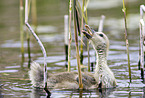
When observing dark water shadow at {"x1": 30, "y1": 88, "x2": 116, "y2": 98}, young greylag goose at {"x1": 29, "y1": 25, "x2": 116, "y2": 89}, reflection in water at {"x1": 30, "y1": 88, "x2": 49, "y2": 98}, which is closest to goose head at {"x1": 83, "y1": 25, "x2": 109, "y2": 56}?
young greylag goose at {"x1": 29, "y1": 25, "x2": 116, "y2": 89}

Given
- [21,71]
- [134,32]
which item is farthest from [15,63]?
[134,32]

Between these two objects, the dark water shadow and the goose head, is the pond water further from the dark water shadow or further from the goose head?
the goose head

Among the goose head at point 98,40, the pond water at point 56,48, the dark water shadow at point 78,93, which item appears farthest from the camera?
the goose head at point 98,40

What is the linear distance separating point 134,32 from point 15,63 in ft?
19.3

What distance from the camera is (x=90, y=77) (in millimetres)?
7496

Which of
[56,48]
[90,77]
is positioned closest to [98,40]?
[90,77]

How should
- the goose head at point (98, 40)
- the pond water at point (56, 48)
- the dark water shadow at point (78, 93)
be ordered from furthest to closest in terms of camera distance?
the goose head at point (98, 40), the pond water at point (56, 48), the dark water shadow at point (78, 93)

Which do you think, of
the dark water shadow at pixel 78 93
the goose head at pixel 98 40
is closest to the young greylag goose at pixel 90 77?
the goose head at pixel 98 40

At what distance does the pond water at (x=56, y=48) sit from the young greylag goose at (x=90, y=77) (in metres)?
0.14

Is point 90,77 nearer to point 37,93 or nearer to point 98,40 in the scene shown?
point 98,40

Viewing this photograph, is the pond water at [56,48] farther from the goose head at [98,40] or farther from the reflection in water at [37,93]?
the goose head at [98,40]

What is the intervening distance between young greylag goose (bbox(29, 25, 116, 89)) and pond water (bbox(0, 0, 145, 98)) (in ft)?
0.47

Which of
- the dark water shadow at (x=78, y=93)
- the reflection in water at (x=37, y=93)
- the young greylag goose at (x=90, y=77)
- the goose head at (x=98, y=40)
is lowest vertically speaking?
the reflection in water at (x=37, y=93)

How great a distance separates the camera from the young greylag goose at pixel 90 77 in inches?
290
